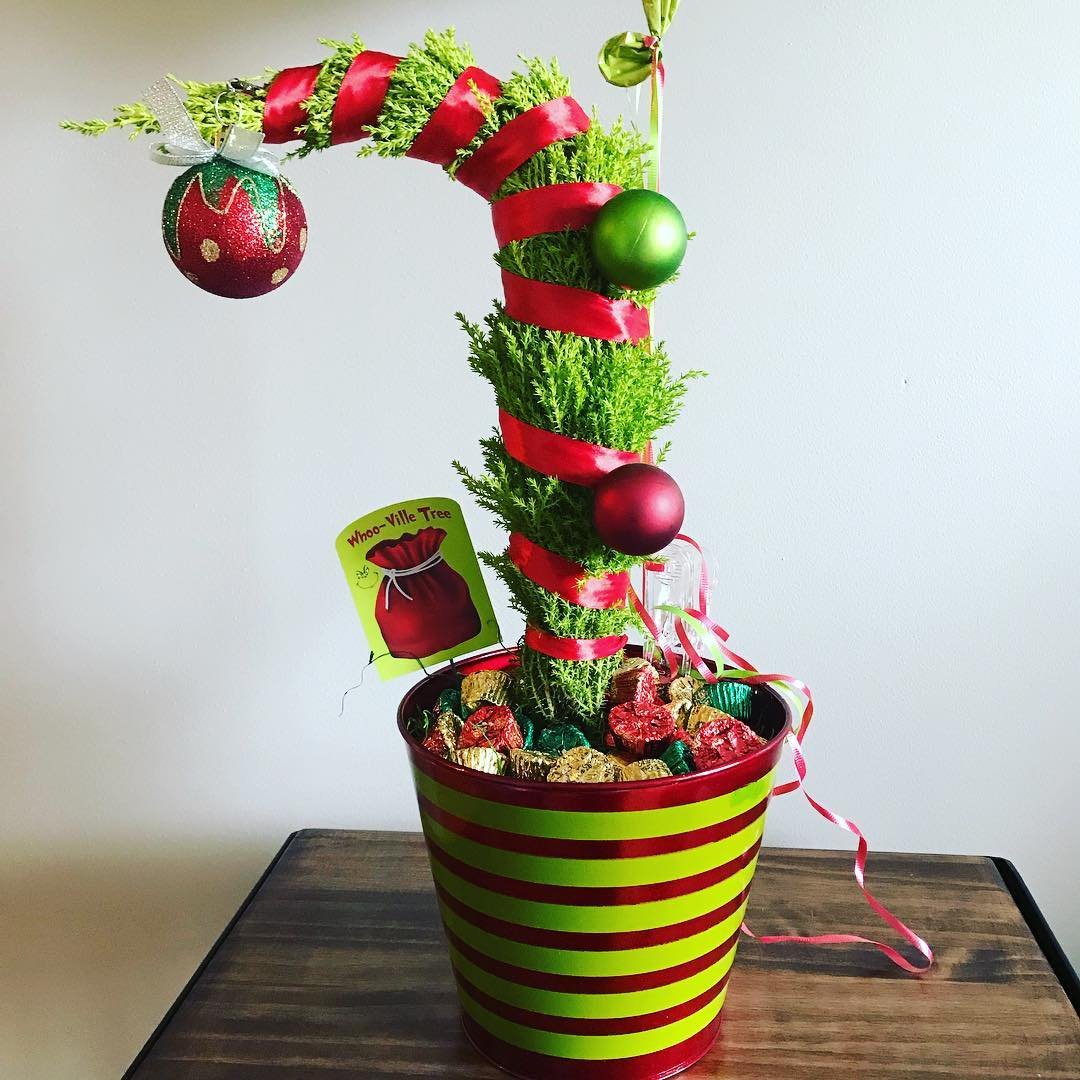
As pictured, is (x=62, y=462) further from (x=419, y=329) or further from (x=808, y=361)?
(x=808, y=361)

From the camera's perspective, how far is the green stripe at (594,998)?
590 millimetres

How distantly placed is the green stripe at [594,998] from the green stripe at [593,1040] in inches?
0.6

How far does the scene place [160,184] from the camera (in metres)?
0.94

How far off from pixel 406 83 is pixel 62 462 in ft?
2.00

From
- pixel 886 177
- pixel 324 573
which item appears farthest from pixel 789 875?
pixel 886 177

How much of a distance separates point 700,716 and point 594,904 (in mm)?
154

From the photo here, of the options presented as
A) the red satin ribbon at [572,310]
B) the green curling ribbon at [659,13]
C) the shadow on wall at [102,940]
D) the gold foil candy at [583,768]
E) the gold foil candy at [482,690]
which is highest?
the green curling ribbon at [659,13]

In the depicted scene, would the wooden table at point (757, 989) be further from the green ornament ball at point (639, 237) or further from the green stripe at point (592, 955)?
the green ornament ball at point (639, 237)

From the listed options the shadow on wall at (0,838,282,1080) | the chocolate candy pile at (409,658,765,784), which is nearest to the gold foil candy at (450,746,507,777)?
the chocolate candy pile at (409,658,765,784)

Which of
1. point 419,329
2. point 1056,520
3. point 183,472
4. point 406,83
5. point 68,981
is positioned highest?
point 406,83

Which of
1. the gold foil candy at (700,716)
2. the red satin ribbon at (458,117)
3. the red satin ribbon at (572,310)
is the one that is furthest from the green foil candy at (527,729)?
the red satin ribbon at (458,117)

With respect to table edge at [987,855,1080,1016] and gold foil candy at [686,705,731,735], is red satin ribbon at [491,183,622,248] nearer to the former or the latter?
gold foil candy at [686,705,731,735]

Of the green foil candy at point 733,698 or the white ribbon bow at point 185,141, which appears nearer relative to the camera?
the white ribbon bow at point 185,141

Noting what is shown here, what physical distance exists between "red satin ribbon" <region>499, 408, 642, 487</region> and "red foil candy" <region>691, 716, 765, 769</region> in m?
0.17
